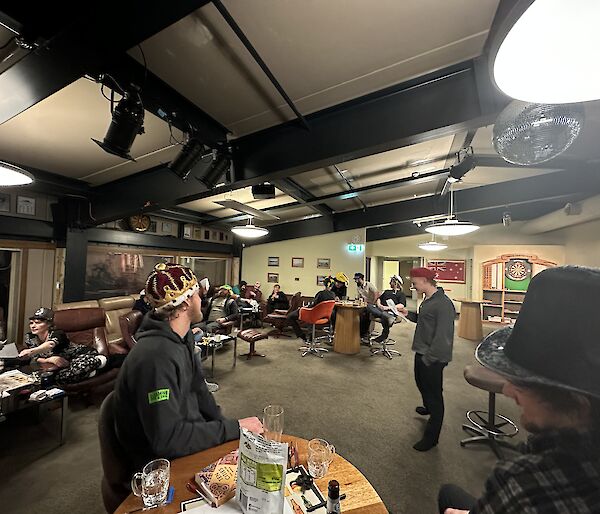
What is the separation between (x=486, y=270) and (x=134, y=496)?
8705mm

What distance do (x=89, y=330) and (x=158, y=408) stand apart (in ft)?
12.2

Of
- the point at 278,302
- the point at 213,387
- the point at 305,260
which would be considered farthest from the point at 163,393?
the point at 305,260

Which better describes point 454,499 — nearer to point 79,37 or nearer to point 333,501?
point 333,501

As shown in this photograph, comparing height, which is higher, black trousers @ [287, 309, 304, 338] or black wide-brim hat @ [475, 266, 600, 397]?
black wide-brim hat @ [475, 266, 600, 397]

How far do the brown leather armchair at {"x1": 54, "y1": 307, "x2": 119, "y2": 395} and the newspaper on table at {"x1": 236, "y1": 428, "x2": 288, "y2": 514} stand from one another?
3.33 meters

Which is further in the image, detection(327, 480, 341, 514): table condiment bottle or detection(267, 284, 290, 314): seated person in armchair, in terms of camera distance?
detection(267, 284, 290, 314): seated person in armchair

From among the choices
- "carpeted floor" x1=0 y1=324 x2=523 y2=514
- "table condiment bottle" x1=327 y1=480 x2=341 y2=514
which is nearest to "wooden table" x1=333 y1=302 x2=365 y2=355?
"carpeted floor" x1=0 y1=324 x2=523 y2=514

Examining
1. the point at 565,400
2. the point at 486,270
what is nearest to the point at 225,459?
the point at 565,400

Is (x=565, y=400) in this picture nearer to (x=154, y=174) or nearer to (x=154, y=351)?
(x=154, y=351)

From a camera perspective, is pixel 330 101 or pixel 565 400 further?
pixel 330 101

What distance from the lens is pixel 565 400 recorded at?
632 millimetres

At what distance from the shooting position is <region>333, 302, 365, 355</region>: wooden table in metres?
5.51

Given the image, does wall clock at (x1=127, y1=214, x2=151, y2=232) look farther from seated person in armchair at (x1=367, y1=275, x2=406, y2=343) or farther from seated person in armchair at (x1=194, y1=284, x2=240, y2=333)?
seated person in armchair at (x1=367, y1=275, x2=406, y2=343)

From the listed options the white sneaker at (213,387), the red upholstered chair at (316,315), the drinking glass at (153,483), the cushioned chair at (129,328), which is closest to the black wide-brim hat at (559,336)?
the drinking glass at (153,483)
